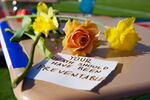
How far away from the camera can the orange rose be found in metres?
1.10

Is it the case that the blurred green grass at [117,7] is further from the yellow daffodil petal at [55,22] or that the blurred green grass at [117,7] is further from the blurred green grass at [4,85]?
the yellow daffodil petal at [55,22]

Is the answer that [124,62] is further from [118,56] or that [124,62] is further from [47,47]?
[47,47]

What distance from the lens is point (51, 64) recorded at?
1038 millimetres

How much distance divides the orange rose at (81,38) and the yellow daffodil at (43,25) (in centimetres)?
15

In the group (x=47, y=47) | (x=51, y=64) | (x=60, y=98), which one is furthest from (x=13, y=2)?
(x=60, y=98)

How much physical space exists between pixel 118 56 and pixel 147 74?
0.52 feet

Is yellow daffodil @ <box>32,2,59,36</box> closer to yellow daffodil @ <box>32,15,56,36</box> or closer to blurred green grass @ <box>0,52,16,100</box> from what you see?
yellow daffodil @ <box>32,15,56,36</box>

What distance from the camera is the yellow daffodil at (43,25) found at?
50.6 inches

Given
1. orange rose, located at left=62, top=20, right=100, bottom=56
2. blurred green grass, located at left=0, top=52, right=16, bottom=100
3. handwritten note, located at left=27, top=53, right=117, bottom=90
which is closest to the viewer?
handwritten note, located at left=27, top=53, right=117, bottom=90

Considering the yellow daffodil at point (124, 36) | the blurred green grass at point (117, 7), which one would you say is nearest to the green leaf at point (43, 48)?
the yellow daffodil at point (124, 36)

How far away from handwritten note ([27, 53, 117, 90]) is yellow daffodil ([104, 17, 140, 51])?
134mm

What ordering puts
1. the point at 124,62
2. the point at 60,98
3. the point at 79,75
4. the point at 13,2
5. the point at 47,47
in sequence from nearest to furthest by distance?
1. the point at 60,98
2. the point at 79,75
3. the point at 124,62
4. the point at 47,47
5. the point at 13,2

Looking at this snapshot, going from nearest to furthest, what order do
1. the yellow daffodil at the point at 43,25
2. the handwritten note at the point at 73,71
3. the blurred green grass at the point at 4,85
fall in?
the handwritten note at the point at 73,71 → the yellow daffodil at the point at 43,25 → the blurred green grass at the point at 4,85

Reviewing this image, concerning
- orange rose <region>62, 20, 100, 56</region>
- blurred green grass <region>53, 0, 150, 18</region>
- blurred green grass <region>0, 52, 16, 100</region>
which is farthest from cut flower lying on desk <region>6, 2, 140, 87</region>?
blurred green grass <region>53, 0, 150, 18</region>
